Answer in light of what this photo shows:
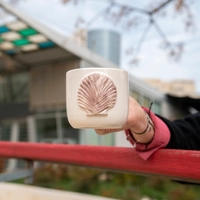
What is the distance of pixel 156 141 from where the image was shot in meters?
0.83

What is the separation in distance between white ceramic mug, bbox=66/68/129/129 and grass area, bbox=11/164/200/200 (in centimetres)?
364

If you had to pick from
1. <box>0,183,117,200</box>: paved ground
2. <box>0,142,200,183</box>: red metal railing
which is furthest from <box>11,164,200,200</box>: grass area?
<box>0,142,200,183</box>: red metal railing

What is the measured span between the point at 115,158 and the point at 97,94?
1.47 ft

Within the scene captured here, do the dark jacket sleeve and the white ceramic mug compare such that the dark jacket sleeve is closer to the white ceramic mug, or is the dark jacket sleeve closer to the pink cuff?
the pink cuff

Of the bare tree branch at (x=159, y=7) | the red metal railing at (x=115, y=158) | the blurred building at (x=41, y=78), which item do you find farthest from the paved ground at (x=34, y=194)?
the blurred building at (x=41, y=78)

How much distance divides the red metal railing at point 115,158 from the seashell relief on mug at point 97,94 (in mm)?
276

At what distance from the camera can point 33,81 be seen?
10.7m

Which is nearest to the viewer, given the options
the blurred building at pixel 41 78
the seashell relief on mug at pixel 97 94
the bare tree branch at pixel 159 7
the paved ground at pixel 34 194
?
the seashell relief on mug at pixel 97 94

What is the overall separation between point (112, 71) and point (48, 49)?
353 inches

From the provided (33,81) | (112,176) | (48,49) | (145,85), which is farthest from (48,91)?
(112,176)

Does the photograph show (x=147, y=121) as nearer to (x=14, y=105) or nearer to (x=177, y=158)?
(x=177, y=158)

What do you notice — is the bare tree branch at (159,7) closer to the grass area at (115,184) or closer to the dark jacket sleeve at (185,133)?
the grass area at (115,184)

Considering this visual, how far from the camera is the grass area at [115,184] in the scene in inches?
181

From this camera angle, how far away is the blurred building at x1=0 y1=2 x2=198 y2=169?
8703 mm
